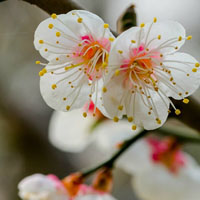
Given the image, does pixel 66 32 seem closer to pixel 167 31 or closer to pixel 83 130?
pixel 167 31

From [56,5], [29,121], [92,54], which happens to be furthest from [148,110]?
[29,121]

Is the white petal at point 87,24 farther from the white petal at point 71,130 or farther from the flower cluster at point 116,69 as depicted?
the white petal at point 71,130

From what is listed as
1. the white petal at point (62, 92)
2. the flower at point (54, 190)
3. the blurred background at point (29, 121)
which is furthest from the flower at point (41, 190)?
the blurred background at point (29, 121)

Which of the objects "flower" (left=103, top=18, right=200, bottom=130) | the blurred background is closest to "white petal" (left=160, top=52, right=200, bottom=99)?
"flower" (left=103, top=18, right=200, bottom=130)

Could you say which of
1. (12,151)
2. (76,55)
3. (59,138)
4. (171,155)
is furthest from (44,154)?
(76,55)

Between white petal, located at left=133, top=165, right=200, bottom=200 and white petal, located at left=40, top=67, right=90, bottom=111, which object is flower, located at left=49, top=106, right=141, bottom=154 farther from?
white petal, located at left=40, top=67, right=90, bottom=111
